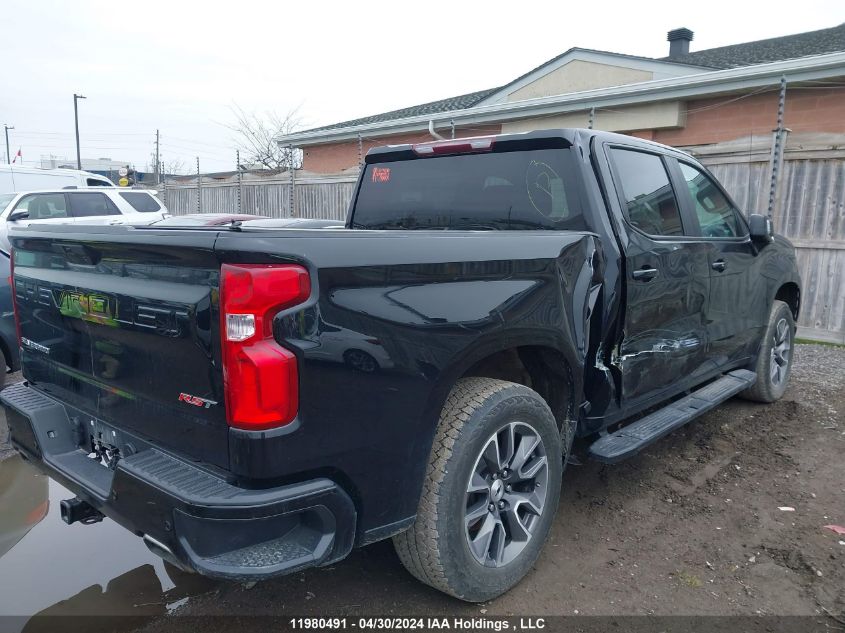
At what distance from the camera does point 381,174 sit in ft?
13.7

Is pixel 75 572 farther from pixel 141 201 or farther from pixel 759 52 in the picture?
pixel 759 52

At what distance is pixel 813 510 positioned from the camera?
12.1 feet

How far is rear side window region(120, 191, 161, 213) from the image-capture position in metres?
13.5

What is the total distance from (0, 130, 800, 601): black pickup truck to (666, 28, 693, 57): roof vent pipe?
1720 cm

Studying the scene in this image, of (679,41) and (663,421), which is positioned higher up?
(679,41)

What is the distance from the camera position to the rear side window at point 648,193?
3.59 m

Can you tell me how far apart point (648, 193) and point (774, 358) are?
261 cm

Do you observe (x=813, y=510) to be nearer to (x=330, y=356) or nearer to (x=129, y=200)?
(x=330, y=356)

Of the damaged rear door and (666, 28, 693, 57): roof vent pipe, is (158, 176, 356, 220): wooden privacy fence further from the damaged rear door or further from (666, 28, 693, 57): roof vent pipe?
(666, 28, 693, 57): roof vent pipe

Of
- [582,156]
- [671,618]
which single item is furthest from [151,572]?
[582,156]

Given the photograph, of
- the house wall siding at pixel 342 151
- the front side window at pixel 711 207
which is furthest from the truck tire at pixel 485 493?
the house wall siding at pixel 342 151

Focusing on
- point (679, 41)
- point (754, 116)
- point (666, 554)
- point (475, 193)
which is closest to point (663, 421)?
point (666, 554)

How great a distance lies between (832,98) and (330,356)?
10.6 m

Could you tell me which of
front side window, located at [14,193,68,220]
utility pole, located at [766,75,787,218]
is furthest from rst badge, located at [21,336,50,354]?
front side window, located at [14,193,68,220]
